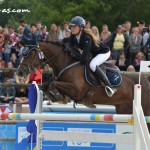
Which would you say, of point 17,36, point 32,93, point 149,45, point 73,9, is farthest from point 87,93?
point 73,9

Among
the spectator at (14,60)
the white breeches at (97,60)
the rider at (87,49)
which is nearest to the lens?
the rider at (87,49)

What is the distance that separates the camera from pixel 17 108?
1043 cm

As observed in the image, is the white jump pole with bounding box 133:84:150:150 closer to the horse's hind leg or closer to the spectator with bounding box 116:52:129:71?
the horse's hind leg

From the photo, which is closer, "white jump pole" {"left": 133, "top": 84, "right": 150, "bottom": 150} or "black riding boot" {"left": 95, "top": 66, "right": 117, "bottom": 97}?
"white jump pole" {"left": 133, "top": 84, "right": 150, "bottom": 150}

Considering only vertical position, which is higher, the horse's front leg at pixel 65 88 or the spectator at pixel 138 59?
the horse's front leg at pixel 65 88

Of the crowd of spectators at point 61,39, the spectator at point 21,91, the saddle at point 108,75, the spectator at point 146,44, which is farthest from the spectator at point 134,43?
the saddle at point 108,75

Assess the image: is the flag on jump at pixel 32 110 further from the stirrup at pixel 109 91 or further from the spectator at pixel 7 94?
the spectator at pixel 7 94

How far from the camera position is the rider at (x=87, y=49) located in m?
9.48

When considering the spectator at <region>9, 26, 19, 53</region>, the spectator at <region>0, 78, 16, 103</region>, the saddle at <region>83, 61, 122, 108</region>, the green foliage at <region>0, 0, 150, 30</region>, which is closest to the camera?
the saddle at <region>83, 61, 122, 108</region>

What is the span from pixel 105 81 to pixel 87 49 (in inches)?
29.2

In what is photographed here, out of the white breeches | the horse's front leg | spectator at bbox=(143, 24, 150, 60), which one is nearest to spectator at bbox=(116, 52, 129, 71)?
spectator at bbox=(143, 24, 150, 60)

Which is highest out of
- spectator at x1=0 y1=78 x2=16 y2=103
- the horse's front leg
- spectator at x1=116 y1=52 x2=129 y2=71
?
the horse's front leg

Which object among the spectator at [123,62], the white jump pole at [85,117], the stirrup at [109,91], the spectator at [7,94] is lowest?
the spectator at [7,94]

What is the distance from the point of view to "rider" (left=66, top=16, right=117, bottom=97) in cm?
948
